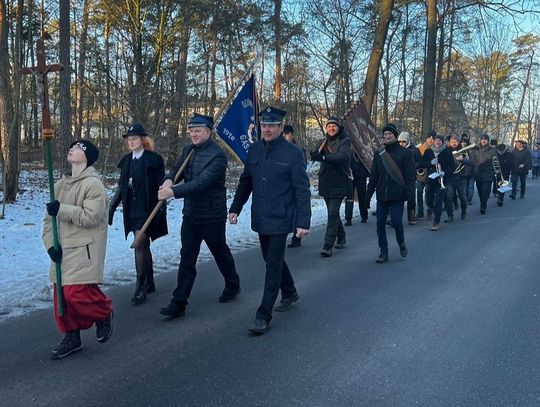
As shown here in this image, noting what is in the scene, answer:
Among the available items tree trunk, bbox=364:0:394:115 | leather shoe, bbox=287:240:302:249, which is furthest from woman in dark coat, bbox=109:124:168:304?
tree trunk, bbox=364:0:394:115

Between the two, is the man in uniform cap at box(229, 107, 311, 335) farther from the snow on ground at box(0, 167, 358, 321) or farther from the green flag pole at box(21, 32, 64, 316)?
the snow on ground at box(0, 167, 358, 321)

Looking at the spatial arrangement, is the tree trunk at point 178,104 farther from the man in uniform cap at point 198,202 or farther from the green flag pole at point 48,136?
the green flag pole at point 48,136

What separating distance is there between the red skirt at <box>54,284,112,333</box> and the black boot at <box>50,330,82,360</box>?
8 cm

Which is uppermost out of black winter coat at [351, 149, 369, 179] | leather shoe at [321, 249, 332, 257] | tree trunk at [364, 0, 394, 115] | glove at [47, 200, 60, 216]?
tree trunk at [364, 0, 394, 115]

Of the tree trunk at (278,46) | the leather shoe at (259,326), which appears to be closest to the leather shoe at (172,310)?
the leather shoe at (259,326)

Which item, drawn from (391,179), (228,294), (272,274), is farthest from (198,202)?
(391,179)

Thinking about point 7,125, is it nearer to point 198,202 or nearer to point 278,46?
point 198,202

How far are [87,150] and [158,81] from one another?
10752mm

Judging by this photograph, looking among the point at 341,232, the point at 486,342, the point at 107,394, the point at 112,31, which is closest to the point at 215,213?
the point at 107,394

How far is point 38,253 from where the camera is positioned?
7.67 metres

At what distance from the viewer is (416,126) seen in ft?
120

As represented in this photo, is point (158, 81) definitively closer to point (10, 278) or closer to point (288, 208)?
point (10, 278)

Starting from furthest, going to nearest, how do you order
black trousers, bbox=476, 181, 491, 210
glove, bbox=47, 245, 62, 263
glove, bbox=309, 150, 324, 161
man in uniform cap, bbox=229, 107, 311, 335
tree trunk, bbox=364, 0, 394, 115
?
tree trunk, bbox=364, 0, 394, 115
black trousers, bbox=476, 181, 491, 210
glove, bbox=309, 150, 324, 161
man in uniform cap, bbox=229, 107, 311, 335
glove, bbox=47, 245, 62, 263

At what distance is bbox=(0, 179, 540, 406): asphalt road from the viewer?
11.3 ft
